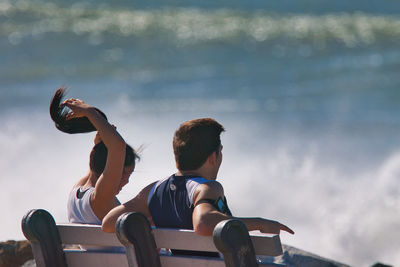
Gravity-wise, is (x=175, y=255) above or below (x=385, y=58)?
below

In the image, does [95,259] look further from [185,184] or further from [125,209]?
[185,184]

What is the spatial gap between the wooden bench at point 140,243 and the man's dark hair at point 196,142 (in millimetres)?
340

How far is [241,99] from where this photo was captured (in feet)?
56.5

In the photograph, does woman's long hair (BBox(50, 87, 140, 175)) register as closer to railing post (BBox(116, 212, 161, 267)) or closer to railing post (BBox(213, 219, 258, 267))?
railing post (BBox(116, 212, 161, 267))

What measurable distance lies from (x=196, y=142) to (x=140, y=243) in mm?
465

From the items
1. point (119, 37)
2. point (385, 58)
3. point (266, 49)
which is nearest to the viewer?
point (385, 58)

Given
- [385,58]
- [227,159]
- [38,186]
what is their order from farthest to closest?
[385,58], [227,159], [38,186]

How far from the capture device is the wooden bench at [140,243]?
263 centimetres

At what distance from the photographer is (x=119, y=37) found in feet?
86.2

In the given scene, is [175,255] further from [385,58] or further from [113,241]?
[385,58]

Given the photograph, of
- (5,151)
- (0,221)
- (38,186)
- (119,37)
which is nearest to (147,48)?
(119,37)

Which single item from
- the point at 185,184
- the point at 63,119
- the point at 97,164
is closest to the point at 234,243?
the point at 185,184

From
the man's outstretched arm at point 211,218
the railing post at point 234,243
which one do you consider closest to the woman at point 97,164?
the man's outstretched arm at point 211,218

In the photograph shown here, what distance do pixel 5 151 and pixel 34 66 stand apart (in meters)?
9.81
